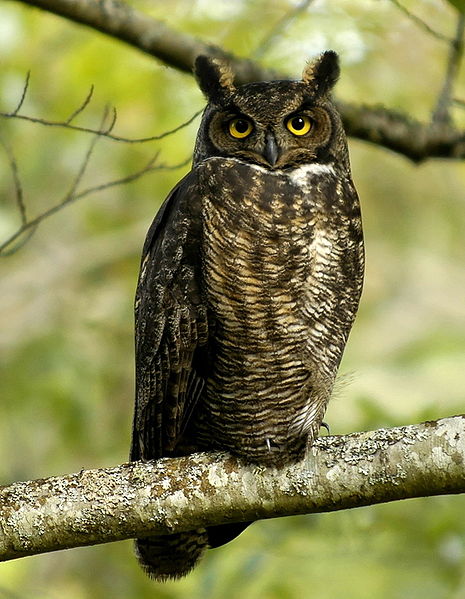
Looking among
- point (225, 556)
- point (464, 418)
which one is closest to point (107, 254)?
point (225, 556)

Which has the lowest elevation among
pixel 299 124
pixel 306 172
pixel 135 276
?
pixel 135 276

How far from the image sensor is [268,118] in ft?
10.6

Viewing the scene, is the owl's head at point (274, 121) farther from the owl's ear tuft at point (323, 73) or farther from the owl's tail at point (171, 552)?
the owl's tail at point (171, 552)

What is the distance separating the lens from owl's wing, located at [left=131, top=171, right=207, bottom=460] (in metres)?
3.13

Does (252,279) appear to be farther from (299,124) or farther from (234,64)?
(234,64)

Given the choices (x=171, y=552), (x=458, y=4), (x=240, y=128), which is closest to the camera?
(x=458, y=4)

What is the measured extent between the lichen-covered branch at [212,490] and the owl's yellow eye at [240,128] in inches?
41.5

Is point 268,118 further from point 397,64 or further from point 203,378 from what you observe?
point 397,64

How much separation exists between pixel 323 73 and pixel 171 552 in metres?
1.80

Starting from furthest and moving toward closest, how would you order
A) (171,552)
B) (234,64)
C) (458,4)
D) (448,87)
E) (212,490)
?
(448,87) → (234,64) → (171,552) → (212,490) → (458,4)

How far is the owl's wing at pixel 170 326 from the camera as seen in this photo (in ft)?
10.3

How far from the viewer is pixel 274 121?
3230mm

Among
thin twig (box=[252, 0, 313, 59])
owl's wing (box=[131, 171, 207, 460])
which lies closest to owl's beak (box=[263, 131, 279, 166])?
owl's wing (box=[131, 171, 207, 460])

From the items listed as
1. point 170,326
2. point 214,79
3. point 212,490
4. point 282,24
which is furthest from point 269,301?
point 282,24
